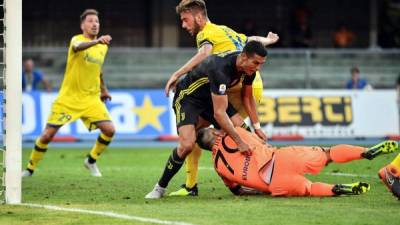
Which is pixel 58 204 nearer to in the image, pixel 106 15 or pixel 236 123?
pixel 236 123

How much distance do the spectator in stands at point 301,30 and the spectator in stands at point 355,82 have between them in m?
5.69

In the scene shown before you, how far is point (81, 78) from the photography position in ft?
52.1

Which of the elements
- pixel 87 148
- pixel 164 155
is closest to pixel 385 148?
pixel 164 155

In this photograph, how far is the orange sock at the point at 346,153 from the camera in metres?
11.1

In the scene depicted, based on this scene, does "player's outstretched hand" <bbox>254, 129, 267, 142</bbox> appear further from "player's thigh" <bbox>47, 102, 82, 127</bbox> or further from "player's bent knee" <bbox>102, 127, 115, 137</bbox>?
"player's thigh" <bbox>47, 102, 82, 127</bbox>

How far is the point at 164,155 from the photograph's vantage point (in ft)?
68.0

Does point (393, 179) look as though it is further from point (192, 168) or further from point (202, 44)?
point (202, 44)

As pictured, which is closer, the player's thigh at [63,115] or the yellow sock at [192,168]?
the yellow sock at [192,168]

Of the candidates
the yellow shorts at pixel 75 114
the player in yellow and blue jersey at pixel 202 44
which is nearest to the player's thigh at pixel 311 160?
the player in yellow and blue jersey at pixel 202 44

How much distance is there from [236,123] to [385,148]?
2.05 m

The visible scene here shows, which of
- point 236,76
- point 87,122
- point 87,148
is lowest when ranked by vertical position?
point 87,148

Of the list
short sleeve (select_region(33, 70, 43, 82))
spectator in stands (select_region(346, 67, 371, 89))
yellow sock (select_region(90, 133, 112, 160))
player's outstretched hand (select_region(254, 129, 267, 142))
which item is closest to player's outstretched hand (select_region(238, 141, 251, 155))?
player's outstretched hand (select_region(254, 129, 267, 142))

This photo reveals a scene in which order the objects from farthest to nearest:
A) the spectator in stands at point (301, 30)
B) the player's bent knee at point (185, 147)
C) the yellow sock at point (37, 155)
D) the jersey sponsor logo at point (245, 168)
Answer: the spectator in stands at point (301, 30)
the yellow sock at point (37, 155)
the player's bent knee at point (185, 147)
the jersey sponsor logo at point (245, 168)

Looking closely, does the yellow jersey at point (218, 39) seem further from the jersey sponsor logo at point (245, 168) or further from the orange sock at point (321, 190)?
the orange sock at point (321, 190)
